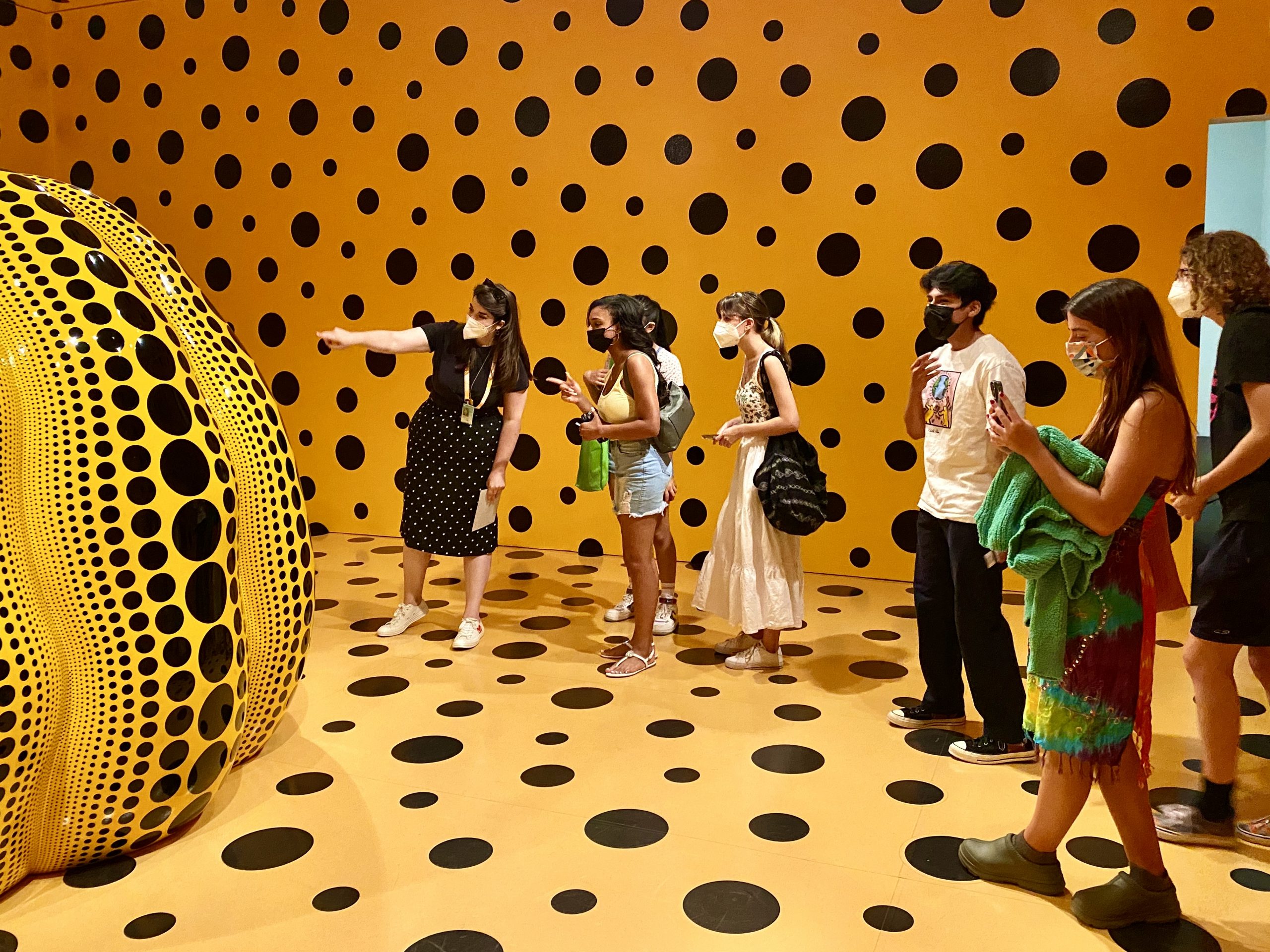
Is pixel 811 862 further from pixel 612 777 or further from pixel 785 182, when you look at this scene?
pixel 785 182

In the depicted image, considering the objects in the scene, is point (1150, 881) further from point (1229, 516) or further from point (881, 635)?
point (881, 635)

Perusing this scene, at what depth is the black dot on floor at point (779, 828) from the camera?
2590mm

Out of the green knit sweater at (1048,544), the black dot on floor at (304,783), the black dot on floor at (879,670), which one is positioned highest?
the green knit sweater at (1048,544)

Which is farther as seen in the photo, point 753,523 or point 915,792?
point 753,523

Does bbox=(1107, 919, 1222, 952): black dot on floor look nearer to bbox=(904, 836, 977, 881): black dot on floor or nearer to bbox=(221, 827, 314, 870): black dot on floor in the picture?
bbox=(904, 836, 977, 881): black dot on floor

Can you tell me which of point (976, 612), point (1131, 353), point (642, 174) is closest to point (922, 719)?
point (976, 612)

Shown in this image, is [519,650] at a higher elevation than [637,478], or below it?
below

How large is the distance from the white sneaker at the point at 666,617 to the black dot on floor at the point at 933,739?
4.29ft

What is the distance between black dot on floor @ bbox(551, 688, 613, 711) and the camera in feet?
11.5

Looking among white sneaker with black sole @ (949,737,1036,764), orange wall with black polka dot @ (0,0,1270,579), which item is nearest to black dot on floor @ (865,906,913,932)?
white sneaker with black sole @ (949,737,1036,764)

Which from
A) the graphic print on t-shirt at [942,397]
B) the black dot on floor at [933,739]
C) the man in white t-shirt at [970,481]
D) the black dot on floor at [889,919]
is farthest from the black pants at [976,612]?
the black dot on floor at [889,919]

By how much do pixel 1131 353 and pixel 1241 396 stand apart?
61cm

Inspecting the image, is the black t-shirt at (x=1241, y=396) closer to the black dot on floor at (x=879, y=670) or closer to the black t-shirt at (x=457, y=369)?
the black dot on floor at (x=879, y=670)

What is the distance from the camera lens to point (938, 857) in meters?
2.47
